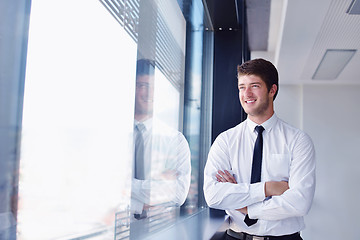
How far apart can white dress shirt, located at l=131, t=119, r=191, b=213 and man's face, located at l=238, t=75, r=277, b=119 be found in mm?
484

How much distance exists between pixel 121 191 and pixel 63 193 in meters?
0.48

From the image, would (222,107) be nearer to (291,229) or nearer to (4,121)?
(291,229)

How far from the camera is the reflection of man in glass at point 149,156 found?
5.74 feet

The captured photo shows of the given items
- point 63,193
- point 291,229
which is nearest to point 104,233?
point 63,193

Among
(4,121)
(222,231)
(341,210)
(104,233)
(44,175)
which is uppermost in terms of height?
(4,121)

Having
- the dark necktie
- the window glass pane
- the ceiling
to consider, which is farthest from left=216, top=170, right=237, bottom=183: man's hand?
the ceiling

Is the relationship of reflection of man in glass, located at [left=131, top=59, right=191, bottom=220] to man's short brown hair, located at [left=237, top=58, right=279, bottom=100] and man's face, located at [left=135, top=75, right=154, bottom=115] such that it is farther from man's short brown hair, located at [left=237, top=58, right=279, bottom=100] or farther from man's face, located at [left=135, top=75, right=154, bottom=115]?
man's short brown hair, located at [left=237, top=58, right=279, bottom=100]

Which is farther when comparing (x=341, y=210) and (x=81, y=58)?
(x=341, y=210)

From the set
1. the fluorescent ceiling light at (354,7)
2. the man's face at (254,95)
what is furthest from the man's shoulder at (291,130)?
the fluorescent ceiling light at (354,7)

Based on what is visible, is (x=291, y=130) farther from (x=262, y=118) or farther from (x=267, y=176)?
(x=267, y=176)

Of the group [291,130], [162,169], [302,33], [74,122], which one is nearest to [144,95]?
[162,169]

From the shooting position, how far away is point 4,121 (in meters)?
0.83

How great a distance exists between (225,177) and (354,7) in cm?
245

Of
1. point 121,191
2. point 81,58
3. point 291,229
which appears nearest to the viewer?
point 81,58
